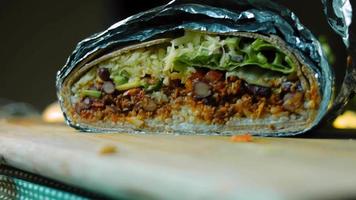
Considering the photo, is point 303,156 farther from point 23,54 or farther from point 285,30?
point 23,54

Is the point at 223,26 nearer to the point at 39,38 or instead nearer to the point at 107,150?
the point at 107,150

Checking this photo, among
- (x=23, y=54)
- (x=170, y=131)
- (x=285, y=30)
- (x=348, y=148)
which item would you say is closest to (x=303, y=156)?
(x=348, y=148)

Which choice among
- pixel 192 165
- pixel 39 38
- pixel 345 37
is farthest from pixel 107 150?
pixel 39 38

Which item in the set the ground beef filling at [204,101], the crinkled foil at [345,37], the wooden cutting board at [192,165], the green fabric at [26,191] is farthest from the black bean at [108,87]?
the crinkled foil at [345,37]

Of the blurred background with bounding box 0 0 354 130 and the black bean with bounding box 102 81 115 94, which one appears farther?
the blurred background with bounding box 0 0 354 130

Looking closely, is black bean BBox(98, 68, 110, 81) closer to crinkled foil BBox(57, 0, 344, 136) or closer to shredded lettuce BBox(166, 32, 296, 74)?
crinkled foil BBox(57, 0, 344, 136)

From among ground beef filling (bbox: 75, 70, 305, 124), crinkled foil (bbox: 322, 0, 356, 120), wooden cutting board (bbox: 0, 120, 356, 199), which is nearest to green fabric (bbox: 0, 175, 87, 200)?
wooden cutting board (bbox: 0, 120, 356, 199)
